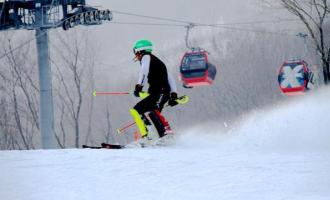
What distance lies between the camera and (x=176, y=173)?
23.3ft

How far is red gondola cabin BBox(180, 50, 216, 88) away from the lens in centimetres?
2352

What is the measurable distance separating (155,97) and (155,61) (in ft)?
2.13

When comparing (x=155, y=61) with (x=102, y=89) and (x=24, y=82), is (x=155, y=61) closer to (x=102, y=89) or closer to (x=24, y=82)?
(x=24, y=82)

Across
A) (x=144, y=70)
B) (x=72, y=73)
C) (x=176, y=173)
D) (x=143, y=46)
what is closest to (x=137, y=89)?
(x=144, y=70)

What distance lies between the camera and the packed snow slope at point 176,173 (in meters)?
6.01

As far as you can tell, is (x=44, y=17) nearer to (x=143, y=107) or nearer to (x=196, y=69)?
(x=196, y=69)

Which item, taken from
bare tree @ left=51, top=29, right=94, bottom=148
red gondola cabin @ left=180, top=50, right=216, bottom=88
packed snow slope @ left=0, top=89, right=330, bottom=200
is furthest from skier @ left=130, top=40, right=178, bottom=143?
bare tree @ left=51, top=29, right=94, bottom=148

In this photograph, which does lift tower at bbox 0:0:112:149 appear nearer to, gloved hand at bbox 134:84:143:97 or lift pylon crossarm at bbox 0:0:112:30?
lift pylon crossarm at bbox 0:0:112:30

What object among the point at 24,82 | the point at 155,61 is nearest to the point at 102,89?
the point at 24,82

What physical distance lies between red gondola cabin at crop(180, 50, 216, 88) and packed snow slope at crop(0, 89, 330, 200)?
41.3 ft

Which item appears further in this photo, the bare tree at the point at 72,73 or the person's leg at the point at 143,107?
the bare tree at the point at 72,73

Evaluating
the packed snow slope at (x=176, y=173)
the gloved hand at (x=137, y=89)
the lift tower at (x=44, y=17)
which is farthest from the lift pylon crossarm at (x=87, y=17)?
the packed snow slope at (x=176, y=173)

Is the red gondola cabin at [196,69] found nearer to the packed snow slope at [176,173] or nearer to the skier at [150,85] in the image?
the skier at [150,85]

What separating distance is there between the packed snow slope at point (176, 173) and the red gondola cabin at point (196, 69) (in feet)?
41.3
